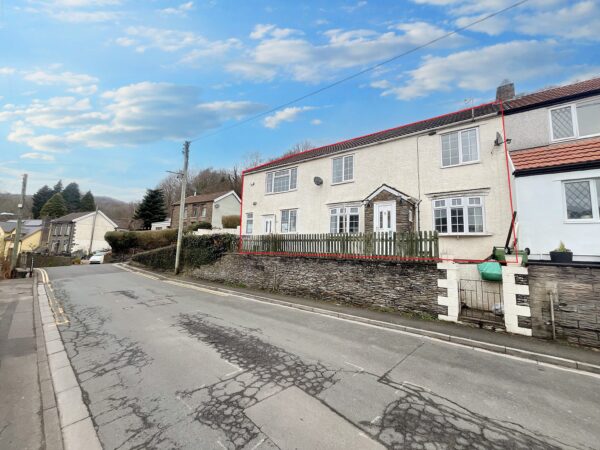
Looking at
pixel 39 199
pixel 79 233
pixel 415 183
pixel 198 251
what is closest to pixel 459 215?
pixel 415 183

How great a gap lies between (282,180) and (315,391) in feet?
62.6

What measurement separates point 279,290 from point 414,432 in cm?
999

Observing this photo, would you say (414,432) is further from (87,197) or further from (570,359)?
(87,197)

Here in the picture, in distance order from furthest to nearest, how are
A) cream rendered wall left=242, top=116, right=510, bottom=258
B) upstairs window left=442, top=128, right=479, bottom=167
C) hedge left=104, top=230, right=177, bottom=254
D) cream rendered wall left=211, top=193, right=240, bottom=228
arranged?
1. cream rendered wall left=211, top=193, right=240, bottom=228
2. hedge left=104, top=230, right=177, bottom=254
3. upstairs window left=442, top=128, right=479, bottom=167
4. cream rendered wall left=242, top=116, right=510, bottom=258

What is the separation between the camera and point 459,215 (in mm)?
13562

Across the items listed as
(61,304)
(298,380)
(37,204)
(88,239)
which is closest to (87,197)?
(37,204)

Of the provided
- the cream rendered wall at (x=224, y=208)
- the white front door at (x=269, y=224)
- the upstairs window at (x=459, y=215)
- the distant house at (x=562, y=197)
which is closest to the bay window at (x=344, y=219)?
the upstairs window at (x=459, y=215)

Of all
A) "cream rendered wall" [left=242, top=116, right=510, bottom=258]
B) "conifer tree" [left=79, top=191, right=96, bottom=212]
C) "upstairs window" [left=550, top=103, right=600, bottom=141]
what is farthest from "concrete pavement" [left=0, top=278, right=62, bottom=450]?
"conifer tree" [left=79, top=191, right=96, bottom=212]

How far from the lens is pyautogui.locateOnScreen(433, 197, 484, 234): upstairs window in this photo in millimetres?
13016

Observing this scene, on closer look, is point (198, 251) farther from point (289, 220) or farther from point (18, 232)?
point (18, 232)

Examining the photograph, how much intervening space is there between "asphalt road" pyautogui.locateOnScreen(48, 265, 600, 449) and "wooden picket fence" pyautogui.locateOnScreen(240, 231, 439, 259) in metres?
3.48

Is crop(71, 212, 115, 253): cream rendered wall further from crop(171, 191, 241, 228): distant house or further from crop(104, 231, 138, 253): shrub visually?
crop(104, 231, 138, 253): shrub

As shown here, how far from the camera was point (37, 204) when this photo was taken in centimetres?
7144

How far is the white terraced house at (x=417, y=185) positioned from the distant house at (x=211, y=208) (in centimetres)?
2351
